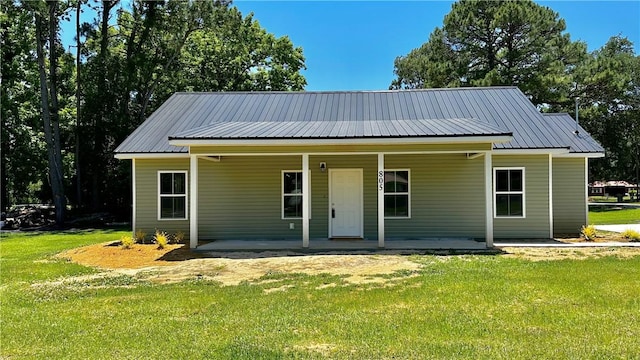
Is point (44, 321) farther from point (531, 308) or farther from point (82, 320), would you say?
point (531, 308)

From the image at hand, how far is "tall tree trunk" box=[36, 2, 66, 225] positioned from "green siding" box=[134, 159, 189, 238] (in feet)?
39.3

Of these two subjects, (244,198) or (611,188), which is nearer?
(244,198)

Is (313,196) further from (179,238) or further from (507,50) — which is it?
(507,50)

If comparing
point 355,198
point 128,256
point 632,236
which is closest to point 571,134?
point 632,236

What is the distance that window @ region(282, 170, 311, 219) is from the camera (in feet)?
43.5

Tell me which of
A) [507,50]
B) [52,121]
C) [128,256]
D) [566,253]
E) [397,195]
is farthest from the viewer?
[507,50]

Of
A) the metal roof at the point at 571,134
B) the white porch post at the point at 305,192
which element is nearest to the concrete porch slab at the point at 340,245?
the white porch post at the point at 305,192

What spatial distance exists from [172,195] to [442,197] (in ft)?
25.8

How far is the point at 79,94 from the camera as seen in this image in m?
25.3

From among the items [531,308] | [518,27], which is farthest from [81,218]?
[518,27]

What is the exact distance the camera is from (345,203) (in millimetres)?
13180

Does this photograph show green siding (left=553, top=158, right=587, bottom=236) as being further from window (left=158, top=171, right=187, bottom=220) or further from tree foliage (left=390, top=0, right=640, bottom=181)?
tree foliage (left=390, top=0, right=640, bottom=181)

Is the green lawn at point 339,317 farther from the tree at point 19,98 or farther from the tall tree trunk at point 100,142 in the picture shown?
the tree at point 19,98

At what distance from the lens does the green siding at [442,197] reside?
12883 mm
